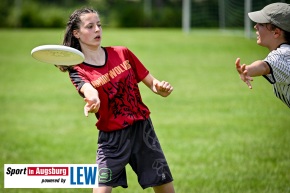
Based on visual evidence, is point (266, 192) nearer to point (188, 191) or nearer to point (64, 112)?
point (188, 191)

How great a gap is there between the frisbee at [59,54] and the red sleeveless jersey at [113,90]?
153mm

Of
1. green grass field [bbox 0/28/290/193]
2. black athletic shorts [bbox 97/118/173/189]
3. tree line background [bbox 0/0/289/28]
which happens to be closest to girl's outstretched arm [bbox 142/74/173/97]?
black athletic shorts [bbox 97/118/173/189]

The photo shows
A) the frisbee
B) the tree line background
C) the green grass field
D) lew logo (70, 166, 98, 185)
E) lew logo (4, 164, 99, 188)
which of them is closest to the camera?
the frisbee

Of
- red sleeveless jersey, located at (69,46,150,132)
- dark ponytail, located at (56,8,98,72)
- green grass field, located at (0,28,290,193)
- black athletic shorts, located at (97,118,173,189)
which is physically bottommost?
green grass field, located at (0,28,290,193)

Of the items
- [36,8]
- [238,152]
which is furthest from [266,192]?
[36,8]

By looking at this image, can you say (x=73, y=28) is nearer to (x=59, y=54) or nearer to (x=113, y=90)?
(x=59, y=54)

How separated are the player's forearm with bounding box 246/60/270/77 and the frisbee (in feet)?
3.97

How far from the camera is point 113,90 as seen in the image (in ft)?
15.9

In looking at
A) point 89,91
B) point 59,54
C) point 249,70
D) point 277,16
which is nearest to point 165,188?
point 89,91

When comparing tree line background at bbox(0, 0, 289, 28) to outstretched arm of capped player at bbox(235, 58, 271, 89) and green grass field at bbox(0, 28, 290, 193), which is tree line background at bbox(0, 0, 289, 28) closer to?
green grass field at bbox(0, 28, 290, 193)

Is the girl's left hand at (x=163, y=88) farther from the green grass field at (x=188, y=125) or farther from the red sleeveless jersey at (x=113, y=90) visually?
the green grass field at (x=188, y=125)

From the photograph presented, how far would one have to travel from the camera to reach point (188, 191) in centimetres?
643

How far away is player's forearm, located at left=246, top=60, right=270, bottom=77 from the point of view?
4.39 m

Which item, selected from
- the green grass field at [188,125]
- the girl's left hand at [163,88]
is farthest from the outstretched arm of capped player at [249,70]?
the green grass field at [188,125]
